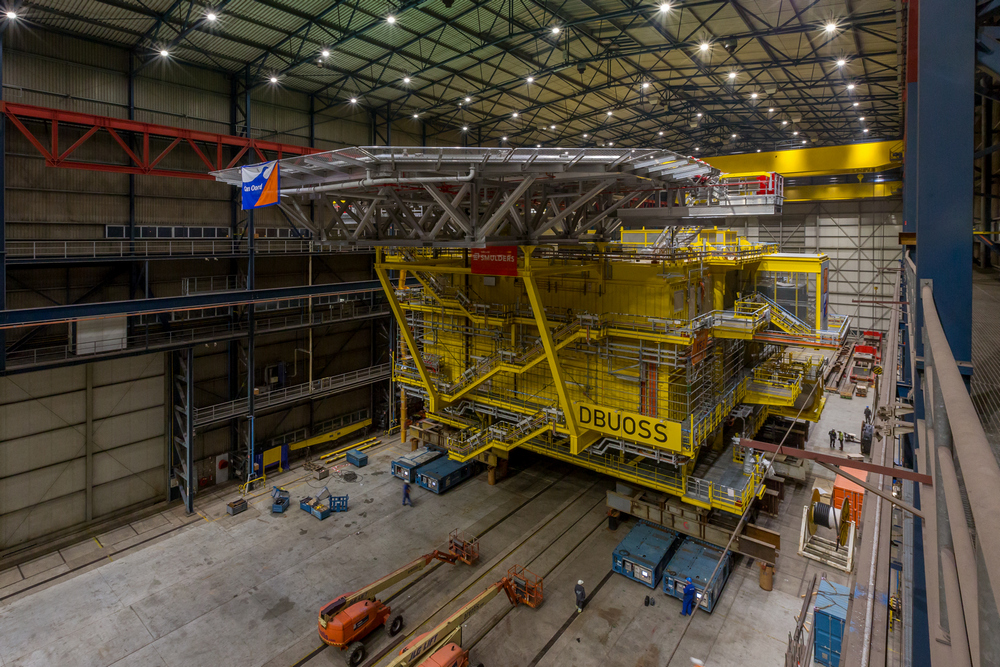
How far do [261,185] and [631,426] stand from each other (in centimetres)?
1238

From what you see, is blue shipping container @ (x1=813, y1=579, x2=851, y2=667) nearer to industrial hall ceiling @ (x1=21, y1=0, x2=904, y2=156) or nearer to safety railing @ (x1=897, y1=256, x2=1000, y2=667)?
safety railing @ (x1=897, y1=256, x2=1000, y2=667)

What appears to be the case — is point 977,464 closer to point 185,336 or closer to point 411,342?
point 411,342

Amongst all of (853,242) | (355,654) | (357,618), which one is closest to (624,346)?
(357,618)

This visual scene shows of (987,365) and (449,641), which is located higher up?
(987,365)

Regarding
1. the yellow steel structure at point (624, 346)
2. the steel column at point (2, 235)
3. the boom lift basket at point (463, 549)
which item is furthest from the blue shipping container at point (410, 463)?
the steel column at point (2, 235)

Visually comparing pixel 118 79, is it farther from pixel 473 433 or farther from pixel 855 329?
pixel 855 329

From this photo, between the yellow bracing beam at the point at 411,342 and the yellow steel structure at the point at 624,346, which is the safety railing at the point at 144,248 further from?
the yellow steel structure at the point at 624,346

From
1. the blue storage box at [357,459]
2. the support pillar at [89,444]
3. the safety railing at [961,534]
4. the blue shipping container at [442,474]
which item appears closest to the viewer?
the safety railing at [961,534]

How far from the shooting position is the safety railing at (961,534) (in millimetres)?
1007

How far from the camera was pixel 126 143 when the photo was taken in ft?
64.4

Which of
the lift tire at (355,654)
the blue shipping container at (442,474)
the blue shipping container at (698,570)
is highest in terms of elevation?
the blue shipping container at (442,474)

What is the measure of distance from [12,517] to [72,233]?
966 cm

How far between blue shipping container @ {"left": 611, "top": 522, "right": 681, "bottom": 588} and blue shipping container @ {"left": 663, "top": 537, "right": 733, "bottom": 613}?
33 centimetres

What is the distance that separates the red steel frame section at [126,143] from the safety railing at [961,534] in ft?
68.1
